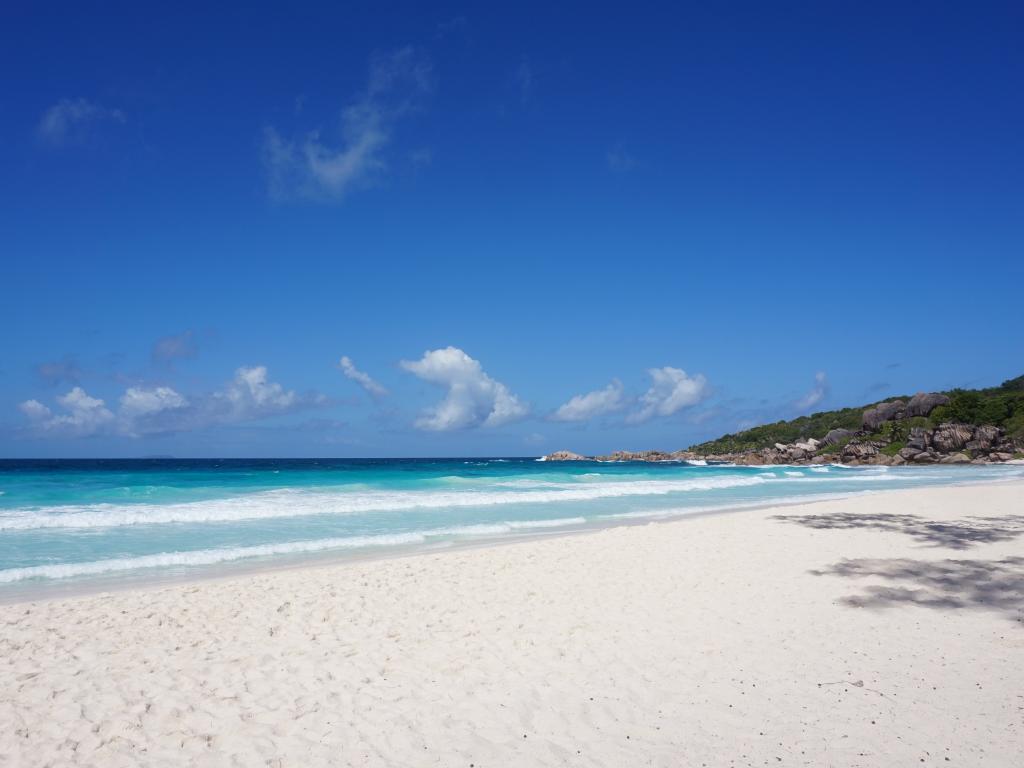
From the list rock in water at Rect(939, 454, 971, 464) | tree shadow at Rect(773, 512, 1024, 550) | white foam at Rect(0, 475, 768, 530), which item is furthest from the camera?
rock in water at Rect(939, 454, 971, 464)

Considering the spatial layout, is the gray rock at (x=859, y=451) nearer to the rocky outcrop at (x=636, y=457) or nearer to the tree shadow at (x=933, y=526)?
the rocky outcrop at (x=636, y=457)

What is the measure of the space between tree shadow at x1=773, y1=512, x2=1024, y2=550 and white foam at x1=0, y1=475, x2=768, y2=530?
451 inches

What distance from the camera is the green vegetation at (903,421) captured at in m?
69.2

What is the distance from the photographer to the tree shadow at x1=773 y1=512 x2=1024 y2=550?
12641mm

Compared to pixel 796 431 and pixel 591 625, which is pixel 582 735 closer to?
pixel 591 625

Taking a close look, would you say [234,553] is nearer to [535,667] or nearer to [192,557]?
[192,557]

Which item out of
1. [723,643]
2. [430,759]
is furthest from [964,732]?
[430,759]

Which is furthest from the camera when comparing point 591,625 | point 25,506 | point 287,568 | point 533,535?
point 25,506

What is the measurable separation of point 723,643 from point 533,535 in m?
9.28

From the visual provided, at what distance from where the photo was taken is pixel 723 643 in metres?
6.60

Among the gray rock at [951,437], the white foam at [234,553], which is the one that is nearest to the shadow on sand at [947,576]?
the white foam at [234,553]

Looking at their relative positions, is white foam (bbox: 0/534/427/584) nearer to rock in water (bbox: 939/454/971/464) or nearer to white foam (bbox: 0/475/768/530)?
white foam (bbox: 0/475/768/530)

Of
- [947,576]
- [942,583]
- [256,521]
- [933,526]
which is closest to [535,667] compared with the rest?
[942,583]

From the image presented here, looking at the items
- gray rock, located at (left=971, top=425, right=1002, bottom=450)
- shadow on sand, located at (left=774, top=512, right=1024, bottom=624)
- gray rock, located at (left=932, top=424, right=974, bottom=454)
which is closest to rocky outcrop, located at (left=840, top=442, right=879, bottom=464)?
gray rock, located at (left=932, top=424, right=974, bottom=454)
